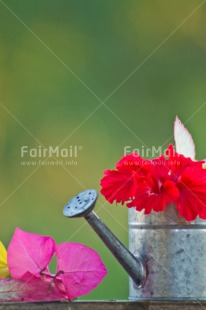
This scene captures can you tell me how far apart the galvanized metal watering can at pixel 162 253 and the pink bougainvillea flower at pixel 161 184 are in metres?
0.02

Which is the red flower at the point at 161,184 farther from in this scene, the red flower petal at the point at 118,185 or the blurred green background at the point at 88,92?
the blurred green background at the point at 88,92

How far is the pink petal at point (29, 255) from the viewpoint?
0.87 meters

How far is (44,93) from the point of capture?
1967 mm

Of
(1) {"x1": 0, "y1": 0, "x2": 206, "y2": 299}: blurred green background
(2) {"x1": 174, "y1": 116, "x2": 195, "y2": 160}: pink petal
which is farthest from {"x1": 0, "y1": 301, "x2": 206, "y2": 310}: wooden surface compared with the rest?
(1) {"x1": 0, "y1": 0, "x2": 206, "y2": 299}: blurred green background

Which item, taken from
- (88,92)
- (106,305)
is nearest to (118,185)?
(106,305)

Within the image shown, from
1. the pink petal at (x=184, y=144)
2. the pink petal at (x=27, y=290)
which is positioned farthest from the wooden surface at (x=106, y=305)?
the pink petal at (x=184, y=144)

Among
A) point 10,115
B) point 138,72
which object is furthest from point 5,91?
point 138,72

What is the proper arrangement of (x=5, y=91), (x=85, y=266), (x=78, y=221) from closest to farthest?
(x=85, y=266) → (x=78, y=221) → (x=5, y=91)

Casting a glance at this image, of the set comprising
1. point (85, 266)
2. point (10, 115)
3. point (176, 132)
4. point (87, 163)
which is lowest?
point (85, 266)

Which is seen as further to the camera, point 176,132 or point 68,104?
point 68,104

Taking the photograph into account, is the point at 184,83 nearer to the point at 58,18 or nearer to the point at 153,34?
the point at 153,34

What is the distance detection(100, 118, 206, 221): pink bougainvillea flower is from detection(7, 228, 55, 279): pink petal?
91 mm

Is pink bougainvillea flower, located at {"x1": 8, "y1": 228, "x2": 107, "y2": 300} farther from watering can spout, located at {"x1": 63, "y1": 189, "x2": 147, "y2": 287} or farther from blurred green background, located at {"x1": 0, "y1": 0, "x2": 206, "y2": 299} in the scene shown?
blurred green background, located at {"x1": 0, "y1": 0, "x2": 206, "y2": 299}

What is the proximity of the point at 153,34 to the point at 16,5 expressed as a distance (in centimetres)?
37
